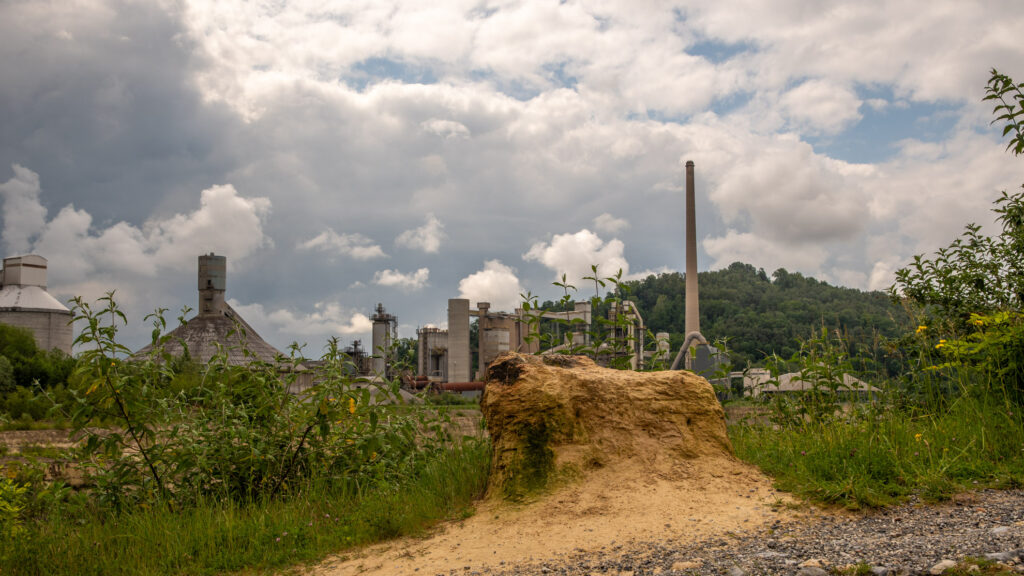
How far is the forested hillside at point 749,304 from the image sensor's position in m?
59.2

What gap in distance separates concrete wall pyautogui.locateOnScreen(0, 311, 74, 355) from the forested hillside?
125ft

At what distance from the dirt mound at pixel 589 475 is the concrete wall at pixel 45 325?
1693 inches

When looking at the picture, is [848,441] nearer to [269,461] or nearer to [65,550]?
[269,461]

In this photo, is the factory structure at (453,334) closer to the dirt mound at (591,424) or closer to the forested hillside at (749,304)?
the forested hillside at (749,304)

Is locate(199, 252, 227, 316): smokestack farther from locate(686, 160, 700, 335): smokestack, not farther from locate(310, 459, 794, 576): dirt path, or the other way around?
locate(310, 459, 794, 576): dirt path

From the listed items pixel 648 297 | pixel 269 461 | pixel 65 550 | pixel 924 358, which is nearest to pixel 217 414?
pixel 269 461

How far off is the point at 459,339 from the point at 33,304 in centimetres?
2794

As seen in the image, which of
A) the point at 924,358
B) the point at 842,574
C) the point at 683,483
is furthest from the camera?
the point at 924,358

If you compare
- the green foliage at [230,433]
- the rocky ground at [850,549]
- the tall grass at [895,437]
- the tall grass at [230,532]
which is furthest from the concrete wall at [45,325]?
the rocky ground at [850,549]

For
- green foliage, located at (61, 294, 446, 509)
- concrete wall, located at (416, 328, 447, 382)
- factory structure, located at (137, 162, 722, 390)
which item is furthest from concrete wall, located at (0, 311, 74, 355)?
green foliage, located at (61, 294, 446, 509)

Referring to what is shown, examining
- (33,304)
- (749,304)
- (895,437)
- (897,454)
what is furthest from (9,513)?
(749,304)

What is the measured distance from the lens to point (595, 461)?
6277 millimetres

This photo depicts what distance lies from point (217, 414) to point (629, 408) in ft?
14.5

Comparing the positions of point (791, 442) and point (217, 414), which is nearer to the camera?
point (791, 442)
